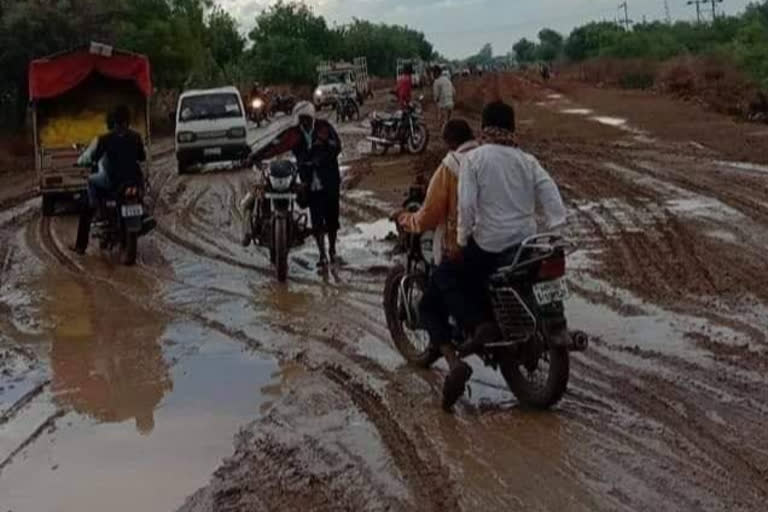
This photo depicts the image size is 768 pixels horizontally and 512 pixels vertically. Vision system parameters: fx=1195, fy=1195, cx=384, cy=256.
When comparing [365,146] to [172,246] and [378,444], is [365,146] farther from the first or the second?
[378,444]

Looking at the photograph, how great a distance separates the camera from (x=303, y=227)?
12555 millimetres

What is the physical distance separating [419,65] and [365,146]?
2061 inches

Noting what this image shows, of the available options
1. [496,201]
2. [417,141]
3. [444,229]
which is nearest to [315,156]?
[444,229]

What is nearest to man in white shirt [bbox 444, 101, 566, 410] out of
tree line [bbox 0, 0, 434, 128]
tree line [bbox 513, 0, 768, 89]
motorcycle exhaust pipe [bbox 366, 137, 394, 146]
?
motorcycle exhaust pipe [bbox 366, 137, 394, 146]

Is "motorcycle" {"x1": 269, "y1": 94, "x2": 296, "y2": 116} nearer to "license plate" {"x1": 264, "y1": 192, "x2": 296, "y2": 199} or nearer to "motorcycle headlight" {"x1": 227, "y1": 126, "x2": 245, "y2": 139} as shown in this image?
"motorcycle headlight" {"x1": 227, "y1": 126, "x2": 245, "y2": 139}

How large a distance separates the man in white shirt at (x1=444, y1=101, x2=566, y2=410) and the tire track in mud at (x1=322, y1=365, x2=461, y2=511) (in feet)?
1.43

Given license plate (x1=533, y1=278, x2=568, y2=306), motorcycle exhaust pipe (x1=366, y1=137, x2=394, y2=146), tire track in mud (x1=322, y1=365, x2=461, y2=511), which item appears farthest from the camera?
motorcycle exhaust pipe (x1=366, y1=137, x2=394, y2=146)

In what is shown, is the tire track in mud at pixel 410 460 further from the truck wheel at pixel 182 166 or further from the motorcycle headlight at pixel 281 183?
the truck wheel at pixel 182 166

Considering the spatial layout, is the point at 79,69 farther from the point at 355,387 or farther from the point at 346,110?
the point at 346,110

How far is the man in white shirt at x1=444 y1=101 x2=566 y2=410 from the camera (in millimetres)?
6648

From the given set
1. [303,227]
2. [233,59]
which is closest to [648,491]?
[303,227]

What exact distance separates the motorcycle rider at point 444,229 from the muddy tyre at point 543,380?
310mm

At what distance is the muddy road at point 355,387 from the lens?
18.8 ft

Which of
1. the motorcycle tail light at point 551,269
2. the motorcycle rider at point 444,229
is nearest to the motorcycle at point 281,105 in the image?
the motorcycle rider at point 444,229
